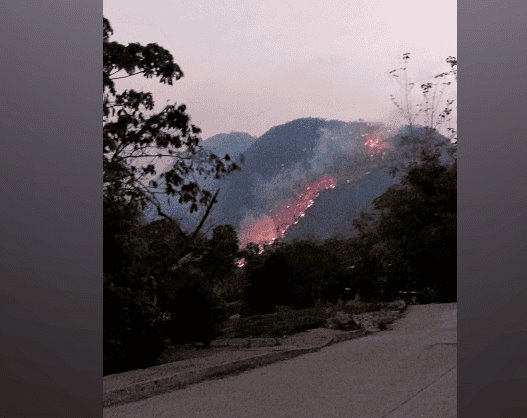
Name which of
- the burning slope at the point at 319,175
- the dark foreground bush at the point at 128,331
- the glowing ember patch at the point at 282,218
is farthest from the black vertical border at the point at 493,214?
the burning slope at the point at 319,175

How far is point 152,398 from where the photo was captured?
4695 mm

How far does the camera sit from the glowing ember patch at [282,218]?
869 cm

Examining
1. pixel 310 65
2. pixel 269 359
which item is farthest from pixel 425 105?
pixel 269 359

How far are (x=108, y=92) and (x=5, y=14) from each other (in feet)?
12.8

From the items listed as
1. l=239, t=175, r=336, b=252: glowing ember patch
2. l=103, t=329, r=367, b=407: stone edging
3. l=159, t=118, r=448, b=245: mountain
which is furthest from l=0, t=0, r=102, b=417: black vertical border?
l=159, t=118, r=448, b=245: mountain

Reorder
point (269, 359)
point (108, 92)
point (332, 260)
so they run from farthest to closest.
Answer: point (332, 260) < point (108, 92) < point (269, 359)

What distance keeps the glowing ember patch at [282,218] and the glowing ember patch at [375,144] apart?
2.02 ft

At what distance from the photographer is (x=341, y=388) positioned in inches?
191

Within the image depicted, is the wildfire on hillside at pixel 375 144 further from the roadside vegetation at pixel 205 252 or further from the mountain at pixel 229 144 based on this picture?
the mountain at pixel 229 144

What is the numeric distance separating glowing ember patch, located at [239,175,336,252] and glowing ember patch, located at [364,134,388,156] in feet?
2.02

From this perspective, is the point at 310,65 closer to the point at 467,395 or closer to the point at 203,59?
the point at 203,59

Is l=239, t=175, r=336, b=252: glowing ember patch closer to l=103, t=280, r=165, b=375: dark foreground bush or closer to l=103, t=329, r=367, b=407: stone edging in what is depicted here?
l=103, t=329, r=367, b=407: stone edging

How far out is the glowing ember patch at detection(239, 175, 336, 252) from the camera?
8.69 metres

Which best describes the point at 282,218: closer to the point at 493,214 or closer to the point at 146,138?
the point at 146,138
